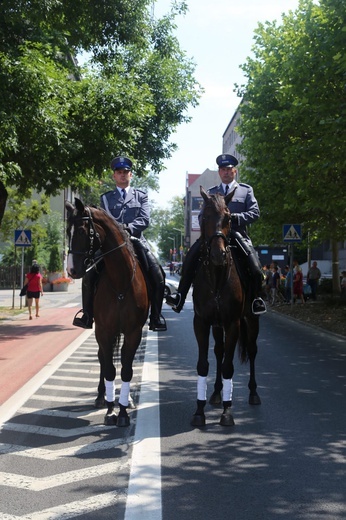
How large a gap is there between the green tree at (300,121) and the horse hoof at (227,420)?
8.93 m

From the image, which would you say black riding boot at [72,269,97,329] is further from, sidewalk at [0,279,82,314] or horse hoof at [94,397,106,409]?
sidewalk at [0,279,82,314]

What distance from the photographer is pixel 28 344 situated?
15.5m

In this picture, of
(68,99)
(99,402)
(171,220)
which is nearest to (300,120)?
(68,99)

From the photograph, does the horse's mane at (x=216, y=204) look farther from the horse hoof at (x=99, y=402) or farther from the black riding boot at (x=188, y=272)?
the horse hoof at (x=99, y=402)

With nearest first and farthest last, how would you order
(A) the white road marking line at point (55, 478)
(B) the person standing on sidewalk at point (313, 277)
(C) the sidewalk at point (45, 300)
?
(A) the white road marking line at point (55, 478)
(C) the sidewalk at point (45, 300)
(B) the person standing on sidewalk at point (313, 277)

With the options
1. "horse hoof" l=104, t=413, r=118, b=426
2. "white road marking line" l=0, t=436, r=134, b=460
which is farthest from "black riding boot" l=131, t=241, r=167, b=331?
"white road marking line" l=0, t=436, r=134, b=460

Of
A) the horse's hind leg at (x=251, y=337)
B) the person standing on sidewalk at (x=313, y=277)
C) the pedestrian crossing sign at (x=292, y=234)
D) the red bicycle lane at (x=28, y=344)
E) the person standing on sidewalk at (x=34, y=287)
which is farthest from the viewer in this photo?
the person standing on sidewalk at (x=313, y=277)

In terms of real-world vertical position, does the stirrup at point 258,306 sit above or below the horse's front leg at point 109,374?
above

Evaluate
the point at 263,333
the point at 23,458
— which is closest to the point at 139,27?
the point at 263,333

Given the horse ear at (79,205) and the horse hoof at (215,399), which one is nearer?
the horse ear at (79,205)

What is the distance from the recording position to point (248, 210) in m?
8.00

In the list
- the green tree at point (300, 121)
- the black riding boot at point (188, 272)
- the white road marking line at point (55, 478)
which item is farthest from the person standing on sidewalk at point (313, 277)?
Result: the white road marking line at point (55, 478)

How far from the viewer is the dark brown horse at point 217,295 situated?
6.95 meters

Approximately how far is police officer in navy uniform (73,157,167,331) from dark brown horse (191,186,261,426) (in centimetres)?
51
